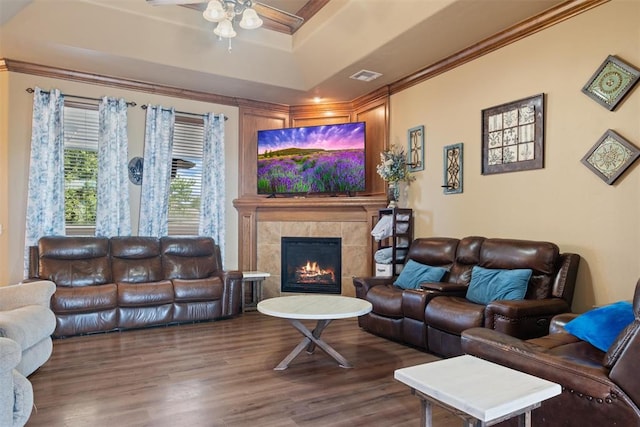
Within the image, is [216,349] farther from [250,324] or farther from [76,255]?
[76,255]

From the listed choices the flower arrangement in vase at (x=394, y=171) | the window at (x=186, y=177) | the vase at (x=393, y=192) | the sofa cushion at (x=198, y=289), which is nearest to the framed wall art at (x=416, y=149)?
the flower arrangement in vase at (x=394, y=171)

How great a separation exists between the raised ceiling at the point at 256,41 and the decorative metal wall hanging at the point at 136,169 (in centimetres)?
105

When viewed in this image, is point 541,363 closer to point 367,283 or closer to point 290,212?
point 367,283

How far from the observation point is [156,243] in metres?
5.15

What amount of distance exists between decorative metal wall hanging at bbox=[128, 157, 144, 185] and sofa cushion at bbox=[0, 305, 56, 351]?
2.59 m

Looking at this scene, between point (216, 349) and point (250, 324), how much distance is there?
102 centimetres

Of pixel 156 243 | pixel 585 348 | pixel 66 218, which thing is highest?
Answer: pixel 66 218

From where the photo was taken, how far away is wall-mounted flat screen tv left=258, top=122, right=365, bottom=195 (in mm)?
5691

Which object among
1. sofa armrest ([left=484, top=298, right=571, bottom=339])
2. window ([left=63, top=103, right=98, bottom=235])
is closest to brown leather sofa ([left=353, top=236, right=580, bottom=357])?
sofa armrest ([left=484, top=298, right=571, bottom=339])

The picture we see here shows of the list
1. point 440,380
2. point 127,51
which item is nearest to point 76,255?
point 127,51

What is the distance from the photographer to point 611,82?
10.2ft

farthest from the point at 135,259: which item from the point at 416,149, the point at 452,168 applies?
the point at 452,168

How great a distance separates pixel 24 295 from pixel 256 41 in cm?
360

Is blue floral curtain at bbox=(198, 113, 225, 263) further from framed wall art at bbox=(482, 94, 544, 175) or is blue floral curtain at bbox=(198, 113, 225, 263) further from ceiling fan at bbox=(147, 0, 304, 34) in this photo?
framed wall art at bbox=(482, 94, 544, 175)
